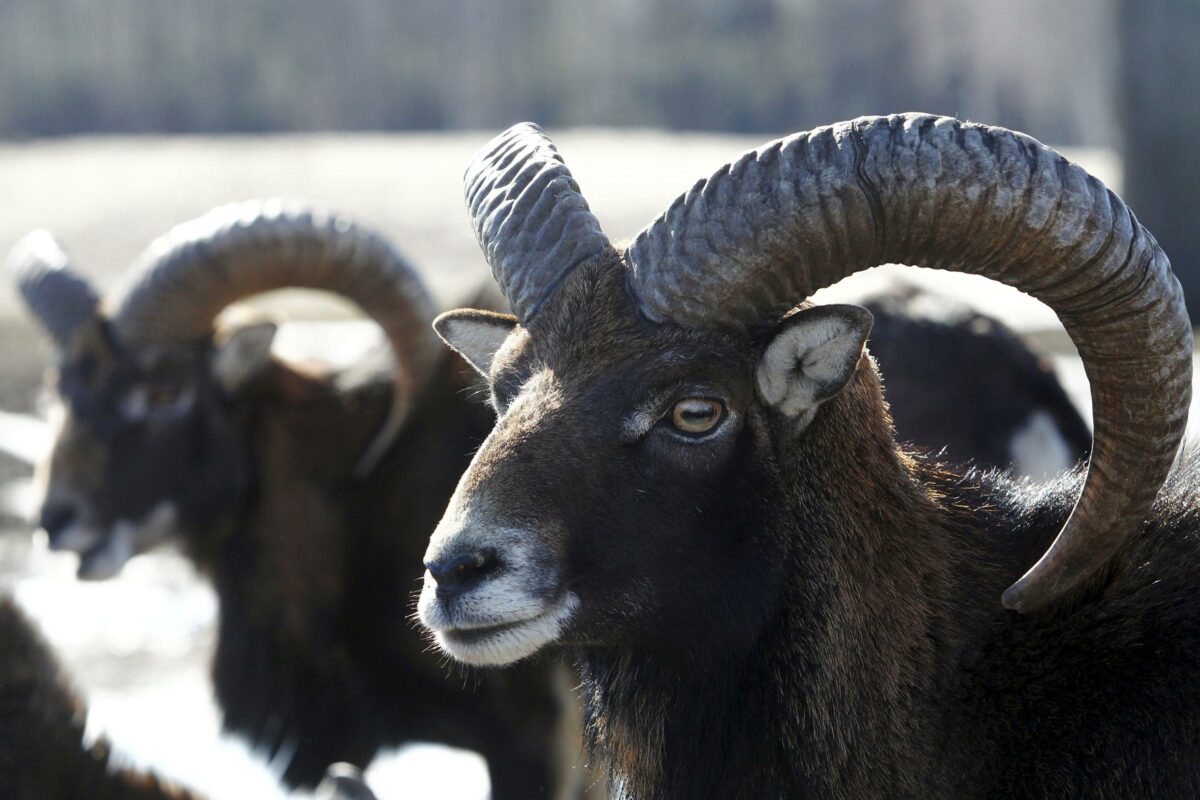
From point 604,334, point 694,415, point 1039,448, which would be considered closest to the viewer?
point 694,415

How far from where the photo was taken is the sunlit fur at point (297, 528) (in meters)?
6.48

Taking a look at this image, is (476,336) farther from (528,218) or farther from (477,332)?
(528,218)

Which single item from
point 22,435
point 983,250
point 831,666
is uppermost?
point 983,250

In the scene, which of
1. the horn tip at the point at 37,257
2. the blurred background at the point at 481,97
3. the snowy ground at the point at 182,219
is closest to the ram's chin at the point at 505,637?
the snowy ground at the point at 182,219

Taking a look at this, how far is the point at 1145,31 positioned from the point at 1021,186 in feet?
37.8

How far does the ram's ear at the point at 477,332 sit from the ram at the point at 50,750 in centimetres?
122

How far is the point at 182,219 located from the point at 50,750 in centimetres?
1631

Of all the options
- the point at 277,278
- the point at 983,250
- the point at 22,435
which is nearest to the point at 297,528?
the point at 277,278

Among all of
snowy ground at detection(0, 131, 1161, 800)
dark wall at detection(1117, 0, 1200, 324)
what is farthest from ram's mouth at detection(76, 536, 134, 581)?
dark wall at detection(1117, 0, 1200, 324)

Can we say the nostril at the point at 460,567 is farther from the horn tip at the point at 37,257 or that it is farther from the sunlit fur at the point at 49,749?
the horn tip at the point at 37,257

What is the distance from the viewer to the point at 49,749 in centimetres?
405

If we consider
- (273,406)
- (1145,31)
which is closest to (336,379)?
(273,406)

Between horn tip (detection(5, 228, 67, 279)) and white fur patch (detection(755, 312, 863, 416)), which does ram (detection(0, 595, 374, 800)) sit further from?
horn tip (detection(5, 228, 67, 279))

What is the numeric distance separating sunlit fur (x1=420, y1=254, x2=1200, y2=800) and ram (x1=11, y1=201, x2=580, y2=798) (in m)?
2.78
